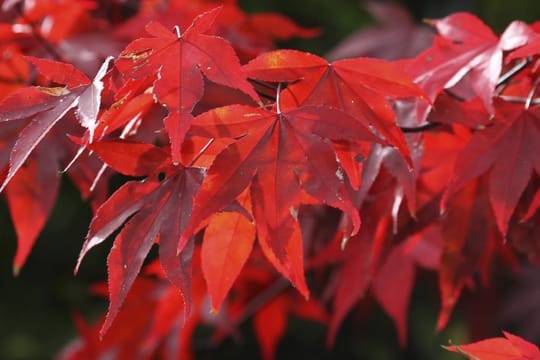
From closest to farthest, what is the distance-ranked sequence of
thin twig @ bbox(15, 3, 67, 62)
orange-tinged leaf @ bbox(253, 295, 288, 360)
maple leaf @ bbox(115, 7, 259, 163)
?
maple leaf @ bbox(115, 7, 259, 163) < thin twig @ bbox(15, 3, 67, 62) < orange-tinged leaf @ bbox(253, 295, 288, 360)

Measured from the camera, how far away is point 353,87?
2.09ft

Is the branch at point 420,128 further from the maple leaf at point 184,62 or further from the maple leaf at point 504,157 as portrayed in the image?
the maple leaf at point 184,62

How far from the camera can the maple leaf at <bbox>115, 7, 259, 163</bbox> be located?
22.1 inches

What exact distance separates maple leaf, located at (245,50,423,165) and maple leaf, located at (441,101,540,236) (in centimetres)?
9

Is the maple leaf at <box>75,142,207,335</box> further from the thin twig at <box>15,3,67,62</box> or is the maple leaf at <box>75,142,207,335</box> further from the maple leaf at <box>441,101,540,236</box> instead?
the thin twig at <box>15,3,67,62</box>

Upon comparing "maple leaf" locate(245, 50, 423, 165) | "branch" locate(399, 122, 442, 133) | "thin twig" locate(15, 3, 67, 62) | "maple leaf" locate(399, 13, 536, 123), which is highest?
"maple leaf" locate(245, 50, 423, 165)

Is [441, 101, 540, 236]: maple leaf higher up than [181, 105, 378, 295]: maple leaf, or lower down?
lower down

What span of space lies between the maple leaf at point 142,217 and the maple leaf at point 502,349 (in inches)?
8.1

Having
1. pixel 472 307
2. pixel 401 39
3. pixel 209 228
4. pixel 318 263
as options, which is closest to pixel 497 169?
pixel 209 228

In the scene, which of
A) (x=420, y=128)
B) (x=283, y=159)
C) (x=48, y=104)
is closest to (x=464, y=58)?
(x=420, y=128)

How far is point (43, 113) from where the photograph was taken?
1.98 ft

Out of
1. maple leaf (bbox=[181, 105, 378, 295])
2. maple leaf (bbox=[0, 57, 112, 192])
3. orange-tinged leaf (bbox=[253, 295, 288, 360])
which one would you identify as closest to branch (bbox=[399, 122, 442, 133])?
maple leaf (bbox=[181, 105, 378, 295])

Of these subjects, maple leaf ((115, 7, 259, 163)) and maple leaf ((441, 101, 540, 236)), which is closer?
maple leaf ((115, 7, 259, 163))

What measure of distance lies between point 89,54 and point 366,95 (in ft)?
1.75
